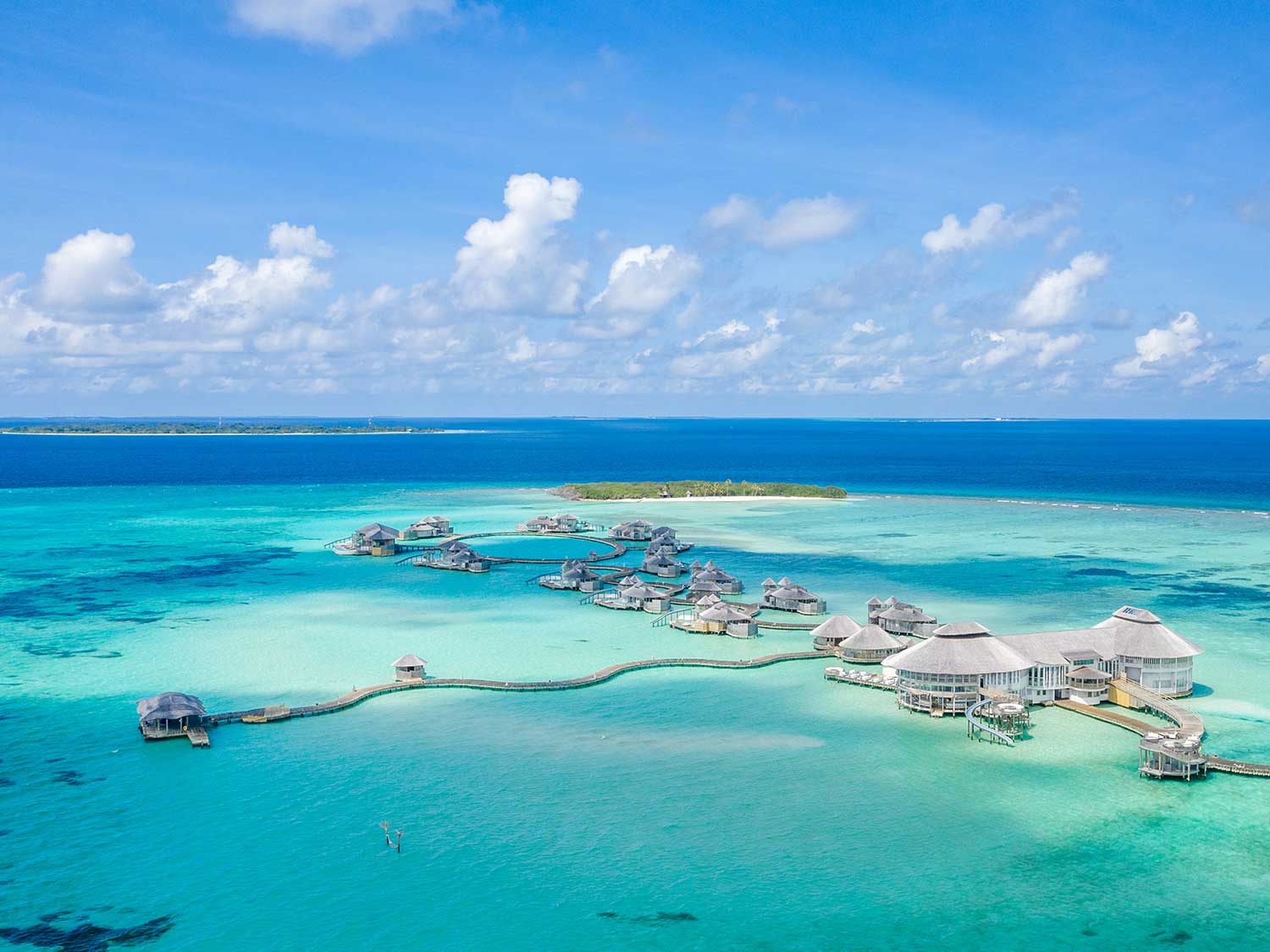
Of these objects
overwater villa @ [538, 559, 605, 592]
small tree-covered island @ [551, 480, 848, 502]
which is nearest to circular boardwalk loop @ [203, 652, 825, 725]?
overwater villa @ [538, 559, 605, 592]

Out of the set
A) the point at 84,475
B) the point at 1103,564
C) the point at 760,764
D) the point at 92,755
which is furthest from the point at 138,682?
the point at 84,475

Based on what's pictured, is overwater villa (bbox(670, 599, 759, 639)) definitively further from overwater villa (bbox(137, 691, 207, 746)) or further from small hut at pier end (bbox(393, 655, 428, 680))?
overwater villa (bbox(137, 691, 207, 746))

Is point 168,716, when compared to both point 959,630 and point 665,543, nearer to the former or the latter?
point 959,630

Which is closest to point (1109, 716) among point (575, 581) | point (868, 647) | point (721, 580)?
point (868, 647)

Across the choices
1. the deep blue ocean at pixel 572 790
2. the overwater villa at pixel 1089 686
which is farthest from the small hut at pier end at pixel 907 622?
the overwater villa at pixel 1089 686

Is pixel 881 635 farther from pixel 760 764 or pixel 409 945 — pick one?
pixel 409 945

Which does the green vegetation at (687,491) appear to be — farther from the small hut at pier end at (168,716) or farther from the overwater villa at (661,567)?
the small hut at pier end at (168,716)

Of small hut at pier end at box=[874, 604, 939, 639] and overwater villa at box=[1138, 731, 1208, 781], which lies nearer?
overwater villa at box=[1138, 731, 1208, 781]
